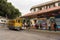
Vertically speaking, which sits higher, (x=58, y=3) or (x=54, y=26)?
(x=58, y=3)

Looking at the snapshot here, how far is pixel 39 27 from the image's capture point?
41656mm

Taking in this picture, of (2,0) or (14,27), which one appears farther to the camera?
(2,0)

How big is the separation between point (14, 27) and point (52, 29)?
273 inches

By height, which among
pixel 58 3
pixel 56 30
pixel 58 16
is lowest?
pixel 56 30

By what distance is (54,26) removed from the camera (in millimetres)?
36156

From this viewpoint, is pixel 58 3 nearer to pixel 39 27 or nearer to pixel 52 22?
pixel 39 27

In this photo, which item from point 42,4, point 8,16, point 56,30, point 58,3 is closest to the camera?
point 56,30

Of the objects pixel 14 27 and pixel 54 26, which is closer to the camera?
pixel 54 26

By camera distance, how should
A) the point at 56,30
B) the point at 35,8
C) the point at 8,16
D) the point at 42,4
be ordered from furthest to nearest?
1. the point at 8,16
2. the point at 35,8
3. the point at 42,4
4. the point at 56,30

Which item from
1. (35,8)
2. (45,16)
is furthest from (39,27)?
(35,8)

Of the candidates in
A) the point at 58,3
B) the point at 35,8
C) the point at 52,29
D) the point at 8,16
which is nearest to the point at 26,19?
the point at 58,3

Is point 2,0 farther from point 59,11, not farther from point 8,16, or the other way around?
point 59,11

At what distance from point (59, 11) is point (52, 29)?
322 cm

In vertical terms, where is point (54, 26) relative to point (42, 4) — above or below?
below
